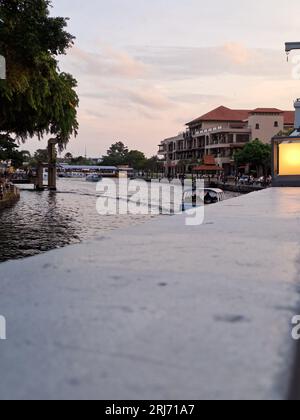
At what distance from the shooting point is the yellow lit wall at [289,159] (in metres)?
13.8

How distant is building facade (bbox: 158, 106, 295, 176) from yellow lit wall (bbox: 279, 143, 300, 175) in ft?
221

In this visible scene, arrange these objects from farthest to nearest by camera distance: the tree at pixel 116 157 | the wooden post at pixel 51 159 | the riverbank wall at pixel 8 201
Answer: the tree at pixel 116 157 < the wooden post at pixel 51 159 < the riverbank wall at pixel 8 201

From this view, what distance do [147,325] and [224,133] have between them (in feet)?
285

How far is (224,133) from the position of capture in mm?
86312

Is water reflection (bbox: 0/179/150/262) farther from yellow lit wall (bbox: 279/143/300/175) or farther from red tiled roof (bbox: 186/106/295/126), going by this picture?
red tiled roof (bbox: 186/106/295/126)

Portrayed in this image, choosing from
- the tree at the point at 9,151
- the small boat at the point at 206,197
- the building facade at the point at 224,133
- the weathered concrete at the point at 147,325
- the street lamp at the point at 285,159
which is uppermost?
the building facade at the point at 224,133

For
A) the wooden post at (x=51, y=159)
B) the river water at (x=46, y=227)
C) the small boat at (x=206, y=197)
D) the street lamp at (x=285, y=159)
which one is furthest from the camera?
the wooden post at (x=51, y=159)

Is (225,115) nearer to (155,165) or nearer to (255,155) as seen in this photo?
(255,155)

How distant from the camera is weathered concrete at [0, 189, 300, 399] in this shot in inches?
44.7

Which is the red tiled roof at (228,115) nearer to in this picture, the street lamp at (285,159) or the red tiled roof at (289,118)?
the red tiled roof at (289,118)

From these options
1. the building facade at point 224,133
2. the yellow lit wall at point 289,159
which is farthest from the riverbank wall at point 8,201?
the building facade at point 224,133

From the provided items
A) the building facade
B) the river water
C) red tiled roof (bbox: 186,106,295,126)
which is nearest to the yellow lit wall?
the river water

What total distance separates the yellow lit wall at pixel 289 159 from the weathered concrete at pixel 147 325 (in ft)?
38.6
